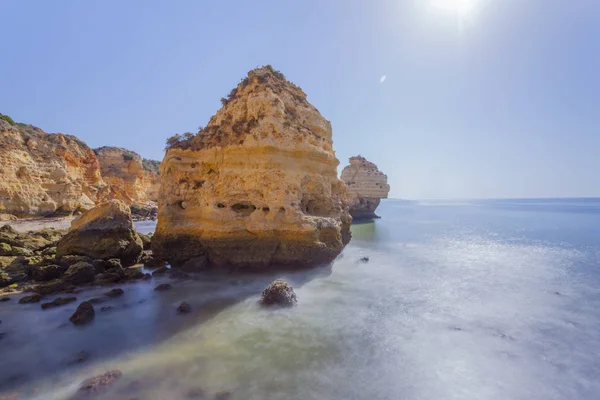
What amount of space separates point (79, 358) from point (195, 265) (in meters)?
5.30

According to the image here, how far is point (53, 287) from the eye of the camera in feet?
25.1

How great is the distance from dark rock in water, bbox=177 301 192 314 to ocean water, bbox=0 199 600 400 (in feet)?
0.44

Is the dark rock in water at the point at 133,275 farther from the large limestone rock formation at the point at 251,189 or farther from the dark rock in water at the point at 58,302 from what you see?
the dark rock in water at the point at 58,302

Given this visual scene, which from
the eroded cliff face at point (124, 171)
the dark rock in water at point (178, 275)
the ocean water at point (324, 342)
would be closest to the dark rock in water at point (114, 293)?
the ocean water at point (324, 342)

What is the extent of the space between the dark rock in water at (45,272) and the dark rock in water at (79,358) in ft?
17.4

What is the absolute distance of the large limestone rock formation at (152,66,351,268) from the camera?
970cm

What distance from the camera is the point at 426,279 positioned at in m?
9.84

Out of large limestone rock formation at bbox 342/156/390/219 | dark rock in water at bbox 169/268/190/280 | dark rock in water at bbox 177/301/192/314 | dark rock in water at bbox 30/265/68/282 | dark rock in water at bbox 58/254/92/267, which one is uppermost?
large limestone rock formation at bbox 342/156/390/219

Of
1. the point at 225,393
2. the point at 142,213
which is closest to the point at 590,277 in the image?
the point at 225,393

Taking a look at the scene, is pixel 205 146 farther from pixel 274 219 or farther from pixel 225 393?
pixel 225 393

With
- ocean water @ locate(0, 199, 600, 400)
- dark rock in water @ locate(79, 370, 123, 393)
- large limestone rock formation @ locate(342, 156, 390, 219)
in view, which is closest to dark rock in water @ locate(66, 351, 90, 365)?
ocean water @ locate(0, 199, 600, 400)

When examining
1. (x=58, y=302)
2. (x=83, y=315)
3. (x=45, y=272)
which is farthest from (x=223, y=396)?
(x=45, y=272)

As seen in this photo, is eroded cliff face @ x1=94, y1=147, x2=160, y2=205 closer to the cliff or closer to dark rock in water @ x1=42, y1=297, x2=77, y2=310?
the cliff

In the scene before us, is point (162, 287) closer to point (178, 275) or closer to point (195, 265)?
point (178, 275)
